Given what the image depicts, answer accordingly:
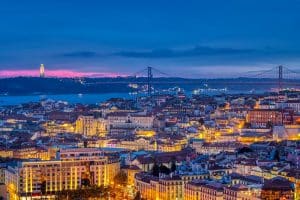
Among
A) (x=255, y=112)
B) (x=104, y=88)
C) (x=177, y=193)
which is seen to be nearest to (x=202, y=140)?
(x=255, y=112)

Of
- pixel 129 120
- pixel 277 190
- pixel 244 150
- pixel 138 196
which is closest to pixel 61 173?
pixel 138 196

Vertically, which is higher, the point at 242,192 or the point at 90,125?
the point at 90,125

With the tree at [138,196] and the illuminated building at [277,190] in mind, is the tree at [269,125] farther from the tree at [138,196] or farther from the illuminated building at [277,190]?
the illuminated building at [277,190]

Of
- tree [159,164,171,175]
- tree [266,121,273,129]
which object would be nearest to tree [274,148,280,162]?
tree [159,164,171,175]

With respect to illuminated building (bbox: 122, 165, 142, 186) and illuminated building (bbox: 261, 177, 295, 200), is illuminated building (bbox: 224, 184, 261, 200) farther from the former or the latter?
illuminated building (bbox: 122, 165, 142, 186)

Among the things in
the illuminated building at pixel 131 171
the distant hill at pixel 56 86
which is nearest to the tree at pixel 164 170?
the illuminated building at pixel 131 171

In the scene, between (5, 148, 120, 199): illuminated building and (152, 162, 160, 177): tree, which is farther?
(5, 148, 120, 199): illuminated building

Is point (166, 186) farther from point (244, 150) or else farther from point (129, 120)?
point (129, 120)
